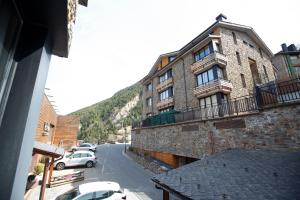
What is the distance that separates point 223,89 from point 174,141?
8325mm

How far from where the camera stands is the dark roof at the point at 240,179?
4.71 metres

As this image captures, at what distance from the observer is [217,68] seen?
19984mm

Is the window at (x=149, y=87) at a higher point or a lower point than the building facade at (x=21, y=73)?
higher

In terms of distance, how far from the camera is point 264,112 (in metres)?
10.1

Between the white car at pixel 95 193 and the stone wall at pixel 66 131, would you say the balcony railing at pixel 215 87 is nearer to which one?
the white car at pixel 95 193

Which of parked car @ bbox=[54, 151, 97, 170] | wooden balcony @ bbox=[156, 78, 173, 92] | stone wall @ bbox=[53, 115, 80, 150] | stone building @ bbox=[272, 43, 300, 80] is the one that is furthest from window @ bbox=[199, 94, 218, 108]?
stone wall @ bbox=[53, 115, 80, 150]

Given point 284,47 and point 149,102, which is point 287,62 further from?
point 149,102

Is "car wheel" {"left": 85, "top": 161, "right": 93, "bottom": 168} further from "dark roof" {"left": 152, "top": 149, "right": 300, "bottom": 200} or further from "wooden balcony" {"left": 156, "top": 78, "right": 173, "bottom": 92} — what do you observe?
"wooden balcony" {"left": 156, "top": 78, "right": 173, "bottom": 92}

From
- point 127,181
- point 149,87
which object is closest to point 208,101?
point 127,181

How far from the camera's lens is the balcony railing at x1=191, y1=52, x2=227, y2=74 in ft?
65.0

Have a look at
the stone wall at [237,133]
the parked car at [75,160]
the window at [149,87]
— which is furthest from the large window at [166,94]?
the parked car at [75,160]

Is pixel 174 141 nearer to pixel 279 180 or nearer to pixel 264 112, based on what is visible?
pixel 264 112

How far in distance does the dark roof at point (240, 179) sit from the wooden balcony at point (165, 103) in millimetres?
18890

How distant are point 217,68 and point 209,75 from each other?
1.31 meters
